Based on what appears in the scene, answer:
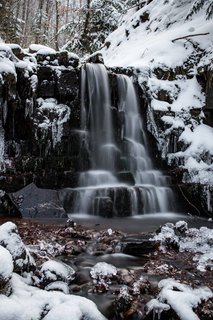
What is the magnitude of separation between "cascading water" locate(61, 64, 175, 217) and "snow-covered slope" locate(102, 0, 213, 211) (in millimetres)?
625

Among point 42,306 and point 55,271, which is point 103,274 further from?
point 42,306

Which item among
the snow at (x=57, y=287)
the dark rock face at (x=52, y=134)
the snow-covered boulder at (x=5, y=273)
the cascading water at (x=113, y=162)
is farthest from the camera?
the dark rock face at (x=52, y=134)

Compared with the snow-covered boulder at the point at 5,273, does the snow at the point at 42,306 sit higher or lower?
lower

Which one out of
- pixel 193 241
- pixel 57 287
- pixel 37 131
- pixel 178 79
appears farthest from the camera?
pixel 178 79

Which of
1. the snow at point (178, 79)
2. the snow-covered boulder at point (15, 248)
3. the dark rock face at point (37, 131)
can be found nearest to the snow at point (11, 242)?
the snow-covered boulder at point (15, 248)

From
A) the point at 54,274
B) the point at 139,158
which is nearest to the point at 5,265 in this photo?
the point at 54,274

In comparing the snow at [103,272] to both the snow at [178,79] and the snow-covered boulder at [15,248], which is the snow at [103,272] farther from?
the snow at [178,79]

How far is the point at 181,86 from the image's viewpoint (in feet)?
37.7

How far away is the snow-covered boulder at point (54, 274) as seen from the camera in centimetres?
357

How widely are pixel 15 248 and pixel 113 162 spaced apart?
6.91 metres

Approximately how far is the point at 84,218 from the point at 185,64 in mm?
6987

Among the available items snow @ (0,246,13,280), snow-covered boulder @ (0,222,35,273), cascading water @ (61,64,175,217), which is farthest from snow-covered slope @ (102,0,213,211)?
snow @ (0,246,13,280)

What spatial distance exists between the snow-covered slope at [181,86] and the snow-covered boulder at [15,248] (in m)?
6.52

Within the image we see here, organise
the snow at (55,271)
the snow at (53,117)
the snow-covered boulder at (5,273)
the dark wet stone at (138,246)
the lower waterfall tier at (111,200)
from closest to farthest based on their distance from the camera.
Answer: the snow-covered boulder at (5,273), the snow at (55,271), the dark wet stone at (138,246), the lower waterfall tier at (111,200), the snow at (53,117)
